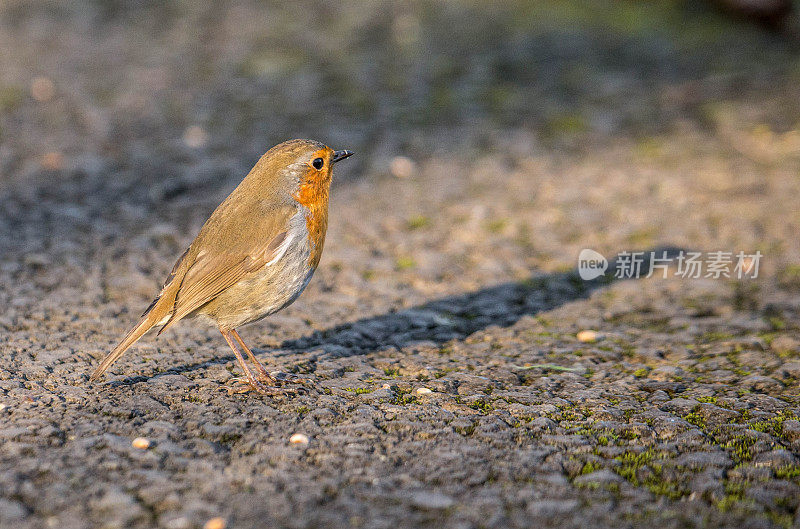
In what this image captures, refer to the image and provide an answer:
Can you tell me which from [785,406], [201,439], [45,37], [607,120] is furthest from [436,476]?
[45,37]

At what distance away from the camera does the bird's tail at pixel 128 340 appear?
3.41m

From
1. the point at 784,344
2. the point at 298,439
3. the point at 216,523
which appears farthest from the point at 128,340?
the point at 784,344

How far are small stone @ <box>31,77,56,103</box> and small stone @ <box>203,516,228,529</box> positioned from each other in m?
6.46

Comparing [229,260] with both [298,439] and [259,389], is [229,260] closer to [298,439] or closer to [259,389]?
[259,389]

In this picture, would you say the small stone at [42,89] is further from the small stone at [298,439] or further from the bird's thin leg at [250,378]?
the small stone at [298,439]

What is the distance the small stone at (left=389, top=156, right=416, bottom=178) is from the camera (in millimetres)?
6758

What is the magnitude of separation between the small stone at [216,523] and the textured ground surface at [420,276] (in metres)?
0.02

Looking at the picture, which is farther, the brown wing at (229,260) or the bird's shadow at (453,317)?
the bird's shadow at (453,317)

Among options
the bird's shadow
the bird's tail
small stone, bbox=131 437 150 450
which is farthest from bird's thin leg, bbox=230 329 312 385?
small stone, bbox=131 437 150 450

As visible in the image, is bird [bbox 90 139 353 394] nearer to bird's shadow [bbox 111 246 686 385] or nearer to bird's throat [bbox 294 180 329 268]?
bird's throat [bbox 294 180 329 268]

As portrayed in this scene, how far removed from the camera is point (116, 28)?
10375 mm

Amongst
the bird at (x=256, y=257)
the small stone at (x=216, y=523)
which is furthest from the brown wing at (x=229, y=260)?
the small stone at (x=216, y=523)

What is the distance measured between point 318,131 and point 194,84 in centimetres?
197

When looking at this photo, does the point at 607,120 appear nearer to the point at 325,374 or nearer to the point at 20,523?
the point at 325,374
